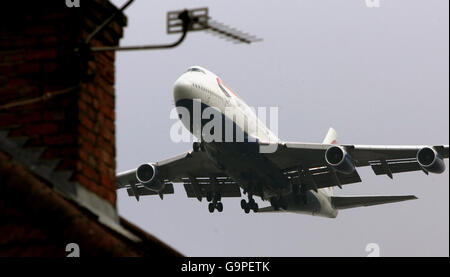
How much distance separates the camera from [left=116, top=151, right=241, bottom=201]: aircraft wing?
31859 mm

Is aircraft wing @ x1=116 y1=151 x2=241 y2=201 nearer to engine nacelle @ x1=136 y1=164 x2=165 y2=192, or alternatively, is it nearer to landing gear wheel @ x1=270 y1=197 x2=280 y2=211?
engine nacelle @ x1=136 y1=164 x2=165 y2=192

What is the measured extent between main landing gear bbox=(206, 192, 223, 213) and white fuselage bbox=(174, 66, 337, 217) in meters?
2.69

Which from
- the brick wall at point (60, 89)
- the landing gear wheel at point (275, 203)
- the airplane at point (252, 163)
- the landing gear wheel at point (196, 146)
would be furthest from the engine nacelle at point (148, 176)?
the brick wall at point (60, 89)

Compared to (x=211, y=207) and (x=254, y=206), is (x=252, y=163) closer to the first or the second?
(x=254, y=206)

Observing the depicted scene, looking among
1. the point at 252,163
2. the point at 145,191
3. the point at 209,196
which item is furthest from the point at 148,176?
the point at 252,163

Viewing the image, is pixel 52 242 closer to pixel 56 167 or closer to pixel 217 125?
pixel 56 167

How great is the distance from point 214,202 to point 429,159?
30.8ft

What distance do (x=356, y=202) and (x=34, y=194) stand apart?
31.3m

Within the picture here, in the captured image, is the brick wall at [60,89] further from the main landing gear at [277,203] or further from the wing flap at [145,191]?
the wing flap at [145,191]

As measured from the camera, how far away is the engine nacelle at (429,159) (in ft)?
95.6

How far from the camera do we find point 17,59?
18.9 ft

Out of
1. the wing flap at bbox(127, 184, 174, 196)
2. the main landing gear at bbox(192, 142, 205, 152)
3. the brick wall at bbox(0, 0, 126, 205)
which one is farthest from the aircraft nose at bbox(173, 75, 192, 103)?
the brick wall at bbox(0, 0, 126, 205)

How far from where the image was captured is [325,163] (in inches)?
1235

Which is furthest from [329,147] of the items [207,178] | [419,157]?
[207,178]
